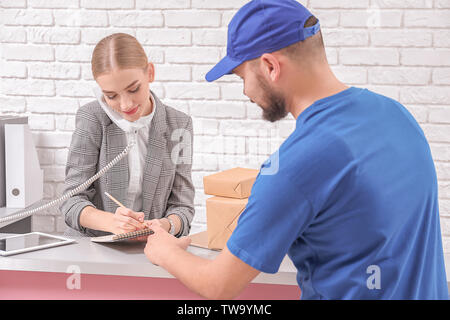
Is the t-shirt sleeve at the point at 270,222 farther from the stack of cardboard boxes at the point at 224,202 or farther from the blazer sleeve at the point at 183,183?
the blazer sleeve at the point at 183,183

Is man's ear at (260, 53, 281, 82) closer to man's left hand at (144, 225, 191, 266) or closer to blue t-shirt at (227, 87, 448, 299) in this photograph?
blue t-shirt at (227, 87, 448, 299)

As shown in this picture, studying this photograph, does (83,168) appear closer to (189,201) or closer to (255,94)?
(189,201)

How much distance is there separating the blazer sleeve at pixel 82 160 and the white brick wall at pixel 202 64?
81 centimetres

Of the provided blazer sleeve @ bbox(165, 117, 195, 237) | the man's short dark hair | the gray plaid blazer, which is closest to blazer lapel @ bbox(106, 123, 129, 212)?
the gray plaid blazer

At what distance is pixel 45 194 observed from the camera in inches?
102

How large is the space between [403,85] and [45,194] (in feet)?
5.89

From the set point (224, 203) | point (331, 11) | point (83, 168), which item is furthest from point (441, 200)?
point (83, 168)

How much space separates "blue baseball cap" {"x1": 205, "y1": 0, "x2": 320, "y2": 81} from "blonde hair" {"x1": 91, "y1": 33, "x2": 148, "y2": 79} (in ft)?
2.04

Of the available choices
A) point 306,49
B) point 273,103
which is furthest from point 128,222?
point 306,49

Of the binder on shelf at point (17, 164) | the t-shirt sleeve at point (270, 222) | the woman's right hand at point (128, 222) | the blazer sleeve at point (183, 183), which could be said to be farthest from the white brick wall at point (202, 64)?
the t-shirt sleeve at point (270, 222)

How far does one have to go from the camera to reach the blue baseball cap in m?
0.97

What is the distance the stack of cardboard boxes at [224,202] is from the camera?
1.29m

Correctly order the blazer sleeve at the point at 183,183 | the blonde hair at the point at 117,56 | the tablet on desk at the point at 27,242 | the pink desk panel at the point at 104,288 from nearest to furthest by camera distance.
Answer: the pink desk panel at the point at 104,288, the tablet on desk at the point at 27,242, the blonde hair at the point at 117,56, the blazer sleeve at the point at 183,183

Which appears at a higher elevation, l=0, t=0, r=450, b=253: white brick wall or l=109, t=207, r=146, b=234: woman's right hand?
l=0, t=0, r=450, b=253: white brick wall
